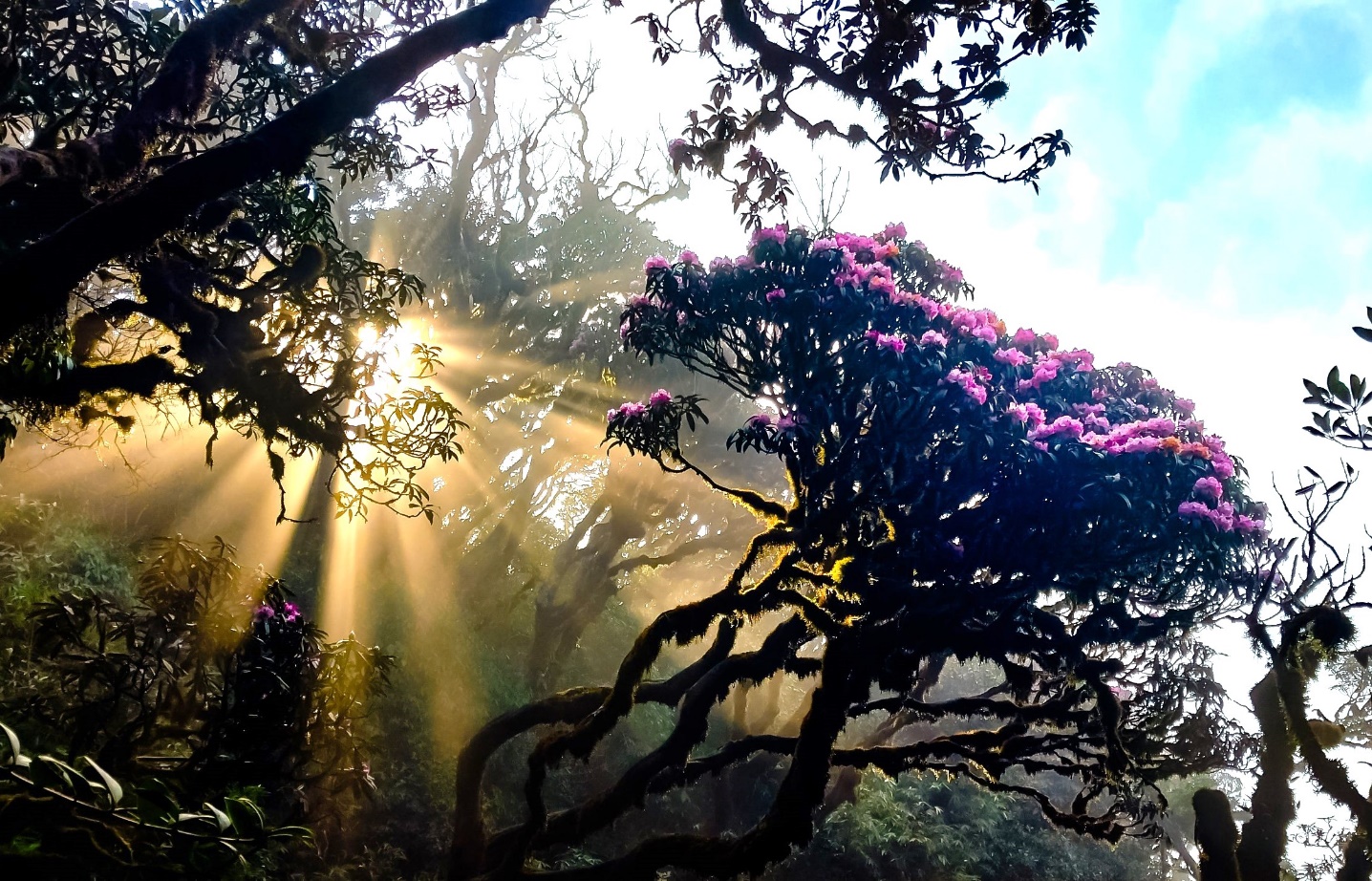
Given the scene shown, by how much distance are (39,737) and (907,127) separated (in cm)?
808

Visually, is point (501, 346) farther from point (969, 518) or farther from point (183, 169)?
point (183, 169)

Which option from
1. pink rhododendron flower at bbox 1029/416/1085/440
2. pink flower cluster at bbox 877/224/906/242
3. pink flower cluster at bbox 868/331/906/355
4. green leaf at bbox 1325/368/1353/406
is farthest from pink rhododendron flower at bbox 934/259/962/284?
green leaf at bbox 1325/368/1353/406

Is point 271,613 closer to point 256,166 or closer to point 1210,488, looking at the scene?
point 256,166

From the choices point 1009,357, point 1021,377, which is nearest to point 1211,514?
point 1009,357

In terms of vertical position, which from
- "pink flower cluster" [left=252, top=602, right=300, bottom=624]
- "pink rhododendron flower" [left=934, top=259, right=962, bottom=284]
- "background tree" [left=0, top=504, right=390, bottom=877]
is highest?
"pink rhododendron flower" [left=934, top=259, right=962, bottom=284]

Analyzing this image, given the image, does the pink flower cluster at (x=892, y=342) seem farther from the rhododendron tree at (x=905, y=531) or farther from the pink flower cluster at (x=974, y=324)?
the pink flower cluster at (x=974, y=324)

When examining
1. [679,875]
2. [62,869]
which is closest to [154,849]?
[62,869]

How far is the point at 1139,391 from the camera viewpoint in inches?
323

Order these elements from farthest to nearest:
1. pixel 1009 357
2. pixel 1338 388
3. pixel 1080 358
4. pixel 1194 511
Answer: pixel 1080 358 → pixel 1009 357 → pixel 1194 511 → pixel 1338 388

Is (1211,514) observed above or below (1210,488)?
below

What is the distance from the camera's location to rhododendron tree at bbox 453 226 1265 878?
233 inches

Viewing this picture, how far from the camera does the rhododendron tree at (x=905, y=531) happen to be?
5.91m

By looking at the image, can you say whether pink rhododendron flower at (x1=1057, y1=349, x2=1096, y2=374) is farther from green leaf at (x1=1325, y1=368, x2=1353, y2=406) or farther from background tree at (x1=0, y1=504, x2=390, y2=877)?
background tree at (x1=0, y1=504, x2=390, y2=877)

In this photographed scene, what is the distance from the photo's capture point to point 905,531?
6461mm
